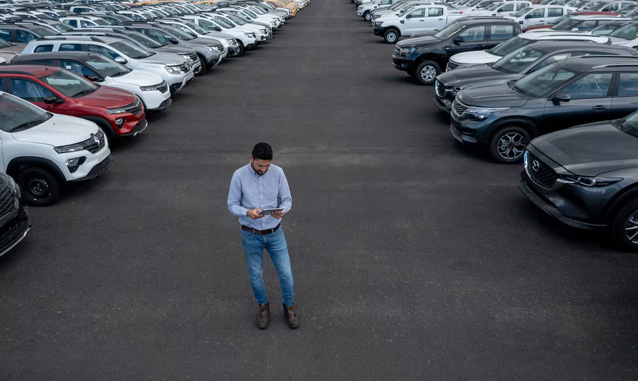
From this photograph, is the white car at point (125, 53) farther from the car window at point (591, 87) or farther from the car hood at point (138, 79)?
the car window at point (591, 87)

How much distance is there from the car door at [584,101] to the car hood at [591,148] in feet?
4.78

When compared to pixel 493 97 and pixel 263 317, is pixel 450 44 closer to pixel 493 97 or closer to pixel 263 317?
pixel 493 97

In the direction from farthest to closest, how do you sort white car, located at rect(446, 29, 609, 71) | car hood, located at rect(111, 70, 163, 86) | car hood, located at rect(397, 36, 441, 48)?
car hood, located at rect(397, 36, 441, 48), white car, located at rect(446, 29, 609, 71), car hood, located at rect(111, 70, 163, 86)

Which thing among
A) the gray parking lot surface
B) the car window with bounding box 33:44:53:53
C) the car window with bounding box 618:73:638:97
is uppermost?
the car window with bounding box 33:44:53:53

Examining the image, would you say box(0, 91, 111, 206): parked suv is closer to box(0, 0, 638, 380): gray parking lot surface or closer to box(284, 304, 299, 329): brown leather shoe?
box(0, 0, 638, 380): gray parking lot surface

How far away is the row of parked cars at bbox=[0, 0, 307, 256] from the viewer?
7582 mm

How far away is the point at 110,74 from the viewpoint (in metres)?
12.3

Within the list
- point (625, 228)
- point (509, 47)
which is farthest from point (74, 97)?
point (509, 47)

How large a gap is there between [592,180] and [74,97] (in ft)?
29.5

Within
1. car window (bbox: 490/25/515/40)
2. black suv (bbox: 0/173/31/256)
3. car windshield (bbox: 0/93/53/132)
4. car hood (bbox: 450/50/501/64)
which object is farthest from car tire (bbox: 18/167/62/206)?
car window (bbox: 490/25/515/40)

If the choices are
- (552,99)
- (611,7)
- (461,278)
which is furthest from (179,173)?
(611,7)

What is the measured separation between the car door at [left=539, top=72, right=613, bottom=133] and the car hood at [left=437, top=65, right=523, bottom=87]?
2.11m

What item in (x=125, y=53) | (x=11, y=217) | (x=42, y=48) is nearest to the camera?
(x=11, y=217)

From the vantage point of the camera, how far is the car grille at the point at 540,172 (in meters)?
6.66
